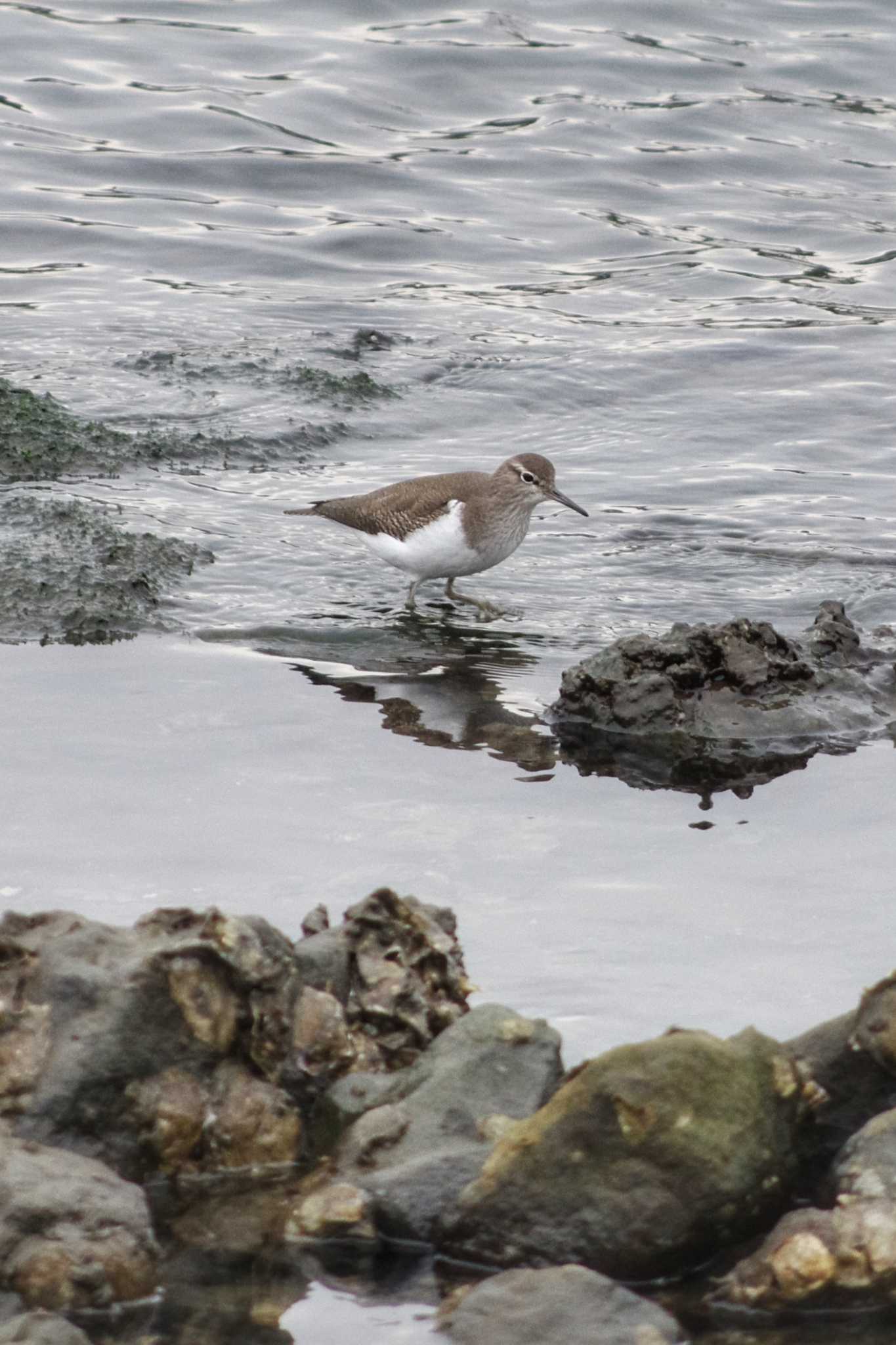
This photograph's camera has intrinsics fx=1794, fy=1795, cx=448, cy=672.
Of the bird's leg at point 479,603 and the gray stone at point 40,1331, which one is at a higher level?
the gray stone at point 40,1331

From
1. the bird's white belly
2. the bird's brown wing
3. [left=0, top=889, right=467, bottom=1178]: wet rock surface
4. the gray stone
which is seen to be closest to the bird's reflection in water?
the bird's white belly

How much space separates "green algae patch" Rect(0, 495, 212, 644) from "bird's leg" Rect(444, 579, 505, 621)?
1.40m

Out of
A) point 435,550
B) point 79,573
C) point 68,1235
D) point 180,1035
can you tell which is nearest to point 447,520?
point 435,550

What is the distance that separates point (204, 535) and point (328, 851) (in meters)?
4.38

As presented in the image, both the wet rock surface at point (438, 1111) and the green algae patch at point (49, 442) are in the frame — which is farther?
the green algae patch at point (49, 442)

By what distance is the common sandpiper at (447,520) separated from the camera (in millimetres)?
9766

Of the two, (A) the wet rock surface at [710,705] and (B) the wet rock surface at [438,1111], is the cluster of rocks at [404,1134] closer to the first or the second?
(B) the wet rock surface at [438,1111]

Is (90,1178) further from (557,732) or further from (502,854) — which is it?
(557,732)

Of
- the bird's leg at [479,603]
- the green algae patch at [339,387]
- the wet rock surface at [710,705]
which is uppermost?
the green algae patch at [339,387]

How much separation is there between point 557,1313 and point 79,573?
20.6ft

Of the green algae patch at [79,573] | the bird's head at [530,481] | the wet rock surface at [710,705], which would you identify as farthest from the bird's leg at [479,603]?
the wet rock surface at [710,705]

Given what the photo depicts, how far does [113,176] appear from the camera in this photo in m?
18.9

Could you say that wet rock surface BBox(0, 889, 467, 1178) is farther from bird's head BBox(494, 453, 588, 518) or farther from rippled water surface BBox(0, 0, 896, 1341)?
bird's head BBox(494, 453, 588, 518)

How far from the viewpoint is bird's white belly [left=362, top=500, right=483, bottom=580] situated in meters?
9.73
